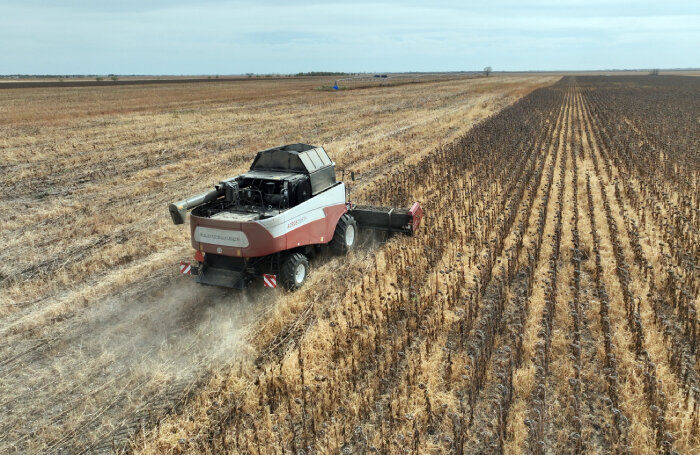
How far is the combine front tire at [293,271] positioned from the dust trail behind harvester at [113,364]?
39 centimetres

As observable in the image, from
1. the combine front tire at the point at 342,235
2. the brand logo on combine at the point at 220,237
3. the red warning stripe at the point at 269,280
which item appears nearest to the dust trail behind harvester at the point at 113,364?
the red warning stripe at the point at 269,280

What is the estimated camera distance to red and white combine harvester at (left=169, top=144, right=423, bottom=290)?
7488mm

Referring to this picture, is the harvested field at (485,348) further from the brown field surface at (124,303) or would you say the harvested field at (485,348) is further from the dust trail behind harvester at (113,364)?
the dust trail behind harvester at (113,364)

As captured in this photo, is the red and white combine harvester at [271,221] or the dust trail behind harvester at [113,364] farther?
the red and white combine harvester at [271,221]

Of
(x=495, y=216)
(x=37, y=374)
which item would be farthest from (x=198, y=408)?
(x=495, y=216)

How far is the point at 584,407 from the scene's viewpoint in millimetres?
5301

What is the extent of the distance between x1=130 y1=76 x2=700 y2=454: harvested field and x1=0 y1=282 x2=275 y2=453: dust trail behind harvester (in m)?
0.42

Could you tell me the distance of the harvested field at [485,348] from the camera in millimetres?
4973

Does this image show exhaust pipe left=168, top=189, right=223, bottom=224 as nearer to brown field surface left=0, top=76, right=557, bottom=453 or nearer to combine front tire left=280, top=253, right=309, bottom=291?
brown field surface left=0, top=76, right=557, bottom=453

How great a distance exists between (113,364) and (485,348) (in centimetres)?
491

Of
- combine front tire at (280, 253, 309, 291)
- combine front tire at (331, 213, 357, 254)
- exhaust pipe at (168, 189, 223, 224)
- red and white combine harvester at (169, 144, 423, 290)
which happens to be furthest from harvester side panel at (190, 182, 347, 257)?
combine front tire at (331, 213, 357, 254)

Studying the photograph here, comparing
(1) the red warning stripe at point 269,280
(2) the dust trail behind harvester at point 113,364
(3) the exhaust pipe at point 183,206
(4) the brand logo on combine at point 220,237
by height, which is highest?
(3) the exhaust pipe at point 183,206

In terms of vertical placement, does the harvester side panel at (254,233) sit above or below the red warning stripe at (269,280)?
above

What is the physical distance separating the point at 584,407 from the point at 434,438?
1.76 meters
